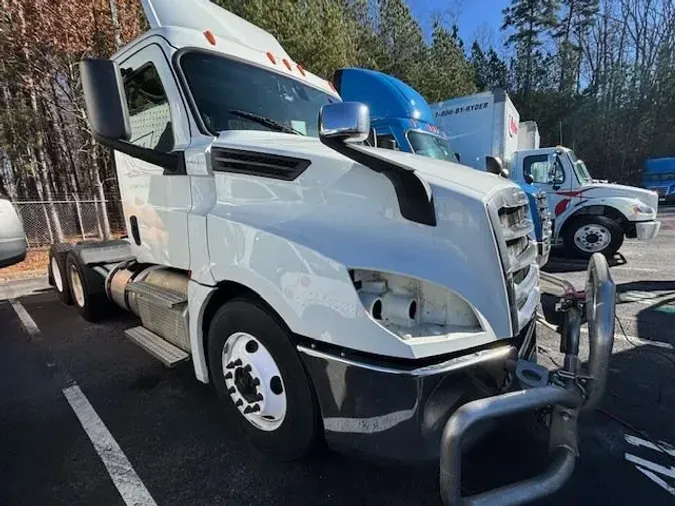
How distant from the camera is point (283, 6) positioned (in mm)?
11758

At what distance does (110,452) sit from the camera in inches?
100

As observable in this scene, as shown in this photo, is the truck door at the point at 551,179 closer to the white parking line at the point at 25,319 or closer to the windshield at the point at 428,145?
the windshield at the point at 428,145

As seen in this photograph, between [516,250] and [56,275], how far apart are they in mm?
6506

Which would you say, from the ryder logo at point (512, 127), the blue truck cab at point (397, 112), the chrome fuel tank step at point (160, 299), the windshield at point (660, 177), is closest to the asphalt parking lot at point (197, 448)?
A: the chrome fuel tank step at point (160, 299)

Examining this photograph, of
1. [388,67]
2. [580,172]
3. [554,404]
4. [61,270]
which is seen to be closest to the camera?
[554,404]

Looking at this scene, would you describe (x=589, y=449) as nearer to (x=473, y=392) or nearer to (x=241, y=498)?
(x=473, y=392)

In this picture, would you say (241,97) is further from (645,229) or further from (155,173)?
(645,229)

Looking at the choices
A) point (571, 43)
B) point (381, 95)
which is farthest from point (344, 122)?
point (571, 43)

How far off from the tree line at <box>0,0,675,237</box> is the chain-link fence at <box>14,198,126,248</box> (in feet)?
1.60

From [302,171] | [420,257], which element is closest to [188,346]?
[302,171]

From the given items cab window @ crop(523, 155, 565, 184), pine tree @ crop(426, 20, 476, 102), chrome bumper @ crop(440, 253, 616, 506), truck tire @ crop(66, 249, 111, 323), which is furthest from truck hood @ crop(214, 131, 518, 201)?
pine tree @ crop(426, 20, 476, 102)

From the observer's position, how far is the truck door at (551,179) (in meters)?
8.77

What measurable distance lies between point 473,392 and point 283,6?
12.8 meters

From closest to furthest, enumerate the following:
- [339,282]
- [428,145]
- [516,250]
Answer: [339,282] < [516,250] < [428,145]
